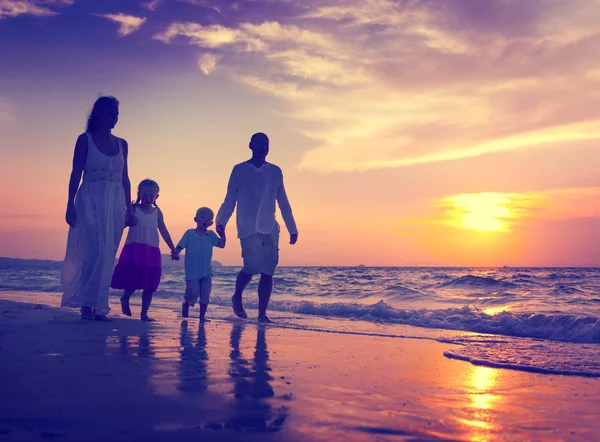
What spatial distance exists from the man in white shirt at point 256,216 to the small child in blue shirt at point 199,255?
0.29 m

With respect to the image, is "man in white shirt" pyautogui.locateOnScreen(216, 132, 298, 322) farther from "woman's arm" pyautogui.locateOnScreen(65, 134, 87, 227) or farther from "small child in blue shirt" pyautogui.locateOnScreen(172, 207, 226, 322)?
"woman's arm" pyautogui.locateOnScreen(65, 134, 87, 227)

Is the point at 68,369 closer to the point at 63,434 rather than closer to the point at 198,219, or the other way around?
the point at 63,434

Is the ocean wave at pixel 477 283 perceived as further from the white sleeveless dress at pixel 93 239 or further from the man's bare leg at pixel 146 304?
the white sleeveless dress at pixel 93 239

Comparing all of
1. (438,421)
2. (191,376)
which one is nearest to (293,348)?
(191,376)

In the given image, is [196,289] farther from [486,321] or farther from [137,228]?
[486,321]

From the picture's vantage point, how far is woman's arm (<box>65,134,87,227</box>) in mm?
5988

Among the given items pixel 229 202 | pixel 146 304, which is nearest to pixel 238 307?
pixel 146 304

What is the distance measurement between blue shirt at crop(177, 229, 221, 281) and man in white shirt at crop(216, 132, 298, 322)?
29 centimetres

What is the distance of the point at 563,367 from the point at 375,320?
17.3 feet

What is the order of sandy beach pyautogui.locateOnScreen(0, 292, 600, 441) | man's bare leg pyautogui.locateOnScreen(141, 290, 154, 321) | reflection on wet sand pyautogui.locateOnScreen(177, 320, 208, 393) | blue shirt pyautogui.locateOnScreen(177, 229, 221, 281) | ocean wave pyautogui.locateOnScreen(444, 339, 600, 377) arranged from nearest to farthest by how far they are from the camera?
sandy beach pyautogui.locateOnScreen(0, 292, 600, 441), reflection on wet sand pyautogui.locateOnScreen(177, 320, 208, 393), ocean wave pyautogui.locateOnScreen(444, 339, 600, 377), man's bare leg pyautogui.locateOnScreen(141, 290, 154, 321), blue shirt pyautogui.locateOnScreen(177, 229, 221, 281)

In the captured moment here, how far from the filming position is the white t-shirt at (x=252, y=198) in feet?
25.4

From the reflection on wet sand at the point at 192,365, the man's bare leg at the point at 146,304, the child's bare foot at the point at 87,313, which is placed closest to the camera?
the reflection on wet sand at the point at 192,365

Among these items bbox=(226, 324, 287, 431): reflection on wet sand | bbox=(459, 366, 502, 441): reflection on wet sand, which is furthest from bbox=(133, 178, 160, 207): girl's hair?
bbox=(459, 366, 502, 441): reflection on wet sand

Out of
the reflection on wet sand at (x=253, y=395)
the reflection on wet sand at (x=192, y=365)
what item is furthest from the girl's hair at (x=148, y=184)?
the reflection on wet sand at (x=253, y=395)
